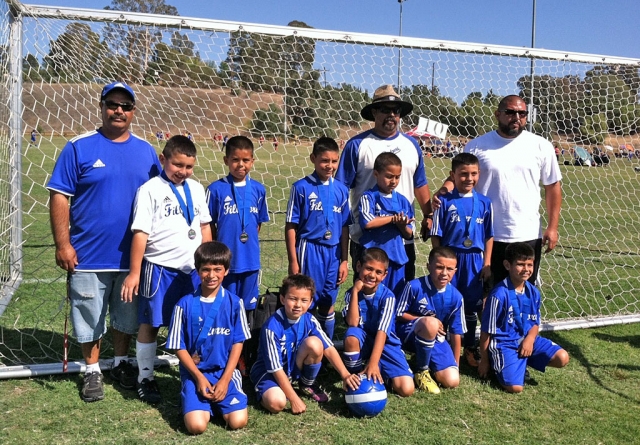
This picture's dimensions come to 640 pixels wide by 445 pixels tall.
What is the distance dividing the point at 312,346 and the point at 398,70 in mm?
3275

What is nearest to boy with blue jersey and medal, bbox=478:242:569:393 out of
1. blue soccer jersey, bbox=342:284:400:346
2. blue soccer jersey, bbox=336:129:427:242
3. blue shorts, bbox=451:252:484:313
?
blue shorts, bbox=451:252:484:313

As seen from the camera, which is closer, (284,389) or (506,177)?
(284,389)

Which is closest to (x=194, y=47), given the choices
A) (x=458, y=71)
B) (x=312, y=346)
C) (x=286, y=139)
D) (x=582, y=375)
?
(x=286, y=139)

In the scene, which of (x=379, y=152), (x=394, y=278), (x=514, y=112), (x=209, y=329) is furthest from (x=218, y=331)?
(x=514, y=112)

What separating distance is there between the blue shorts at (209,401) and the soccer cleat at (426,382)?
1.21 m

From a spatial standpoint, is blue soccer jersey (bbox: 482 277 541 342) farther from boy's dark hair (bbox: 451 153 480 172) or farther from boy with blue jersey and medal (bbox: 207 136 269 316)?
boy with blue jersey and medal (bbox: 207 136 269 316)

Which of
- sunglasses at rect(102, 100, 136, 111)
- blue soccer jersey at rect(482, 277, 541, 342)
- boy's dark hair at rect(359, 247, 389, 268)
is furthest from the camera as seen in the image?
blue soccer jersey at rect(482, 277, 541, 342)

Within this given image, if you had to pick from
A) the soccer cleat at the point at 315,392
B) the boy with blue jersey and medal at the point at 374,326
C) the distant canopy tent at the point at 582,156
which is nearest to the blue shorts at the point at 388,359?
the boy with blue jersey and medal at the point at 374,326

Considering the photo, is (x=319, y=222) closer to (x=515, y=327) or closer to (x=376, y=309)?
(x=376, y=309)

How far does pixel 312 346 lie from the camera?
11.5ft

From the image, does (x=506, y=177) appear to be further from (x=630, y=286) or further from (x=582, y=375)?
(x=630, y=286)

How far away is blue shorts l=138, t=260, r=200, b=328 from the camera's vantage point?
3521mm

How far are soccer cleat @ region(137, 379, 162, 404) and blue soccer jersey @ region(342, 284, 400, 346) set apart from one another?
127 centimetres

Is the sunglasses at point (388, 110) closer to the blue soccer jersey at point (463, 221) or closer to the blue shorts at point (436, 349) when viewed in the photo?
the blue soccer jersey at point (463, 221)
